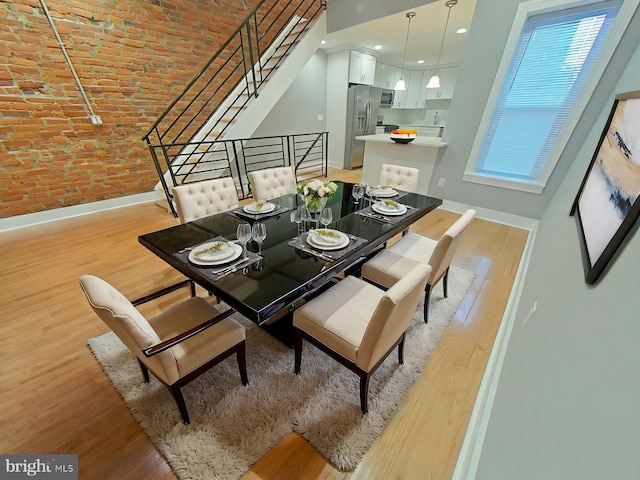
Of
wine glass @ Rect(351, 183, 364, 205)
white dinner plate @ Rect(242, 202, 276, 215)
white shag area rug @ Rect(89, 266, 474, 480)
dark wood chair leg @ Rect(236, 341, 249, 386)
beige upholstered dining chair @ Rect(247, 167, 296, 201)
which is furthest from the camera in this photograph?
beige upholstered dining chair @ Rect(247, 167, 296, 201)

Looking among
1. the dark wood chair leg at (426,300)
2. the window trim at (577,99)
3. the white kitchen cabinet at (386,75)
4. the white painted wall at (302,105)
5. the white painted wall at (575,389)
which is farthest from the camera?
the white kitchen cabinet at (386,75)

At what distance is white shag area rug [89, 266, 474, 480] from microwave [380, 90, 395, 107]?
6.29 meters

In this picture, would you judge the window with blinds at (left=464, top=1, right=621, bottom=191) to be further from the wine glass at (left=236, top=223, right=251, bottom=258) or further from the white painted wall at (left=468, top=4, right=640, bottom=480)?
the wine glass at (left=236, top=223, right=251, bottom=258)

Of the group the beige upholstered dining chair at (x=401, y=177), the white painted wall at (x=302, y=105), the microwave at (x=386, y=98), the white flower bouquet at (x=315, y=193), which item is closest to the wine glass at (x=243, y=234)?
the white flower bouquet at (x=315, y=193)

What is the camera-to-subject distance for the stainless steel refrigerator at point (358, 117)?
5645 mm

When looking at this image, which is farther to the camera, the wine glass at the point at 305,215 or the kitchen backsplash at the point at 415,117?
the kitchen backsplash at the point at 415,117

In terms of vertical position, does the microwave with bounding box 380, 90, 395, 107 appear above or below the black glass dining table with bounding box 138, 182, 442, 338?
above

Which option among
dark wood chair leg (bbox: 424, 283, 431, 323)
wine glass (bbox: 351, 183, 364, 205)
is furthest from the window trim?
dark wood chair leg (bbox: 424, 283, 431, 323)

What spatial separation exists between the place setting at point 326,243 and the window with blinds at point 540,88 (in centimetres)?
288

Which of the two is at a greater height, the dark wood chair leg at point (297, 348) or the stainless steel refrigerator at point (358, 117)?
the stainless steel refrigerator at point (358, 117)

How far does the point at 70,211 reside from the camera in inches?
138

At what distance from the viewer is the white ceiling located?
3.30 meters

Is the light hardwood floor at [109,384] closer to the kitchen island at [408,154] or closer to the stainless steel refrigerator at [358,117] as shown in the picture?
the kitchen island at [408,154]

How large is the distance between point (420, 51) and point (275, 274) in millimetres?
6243
